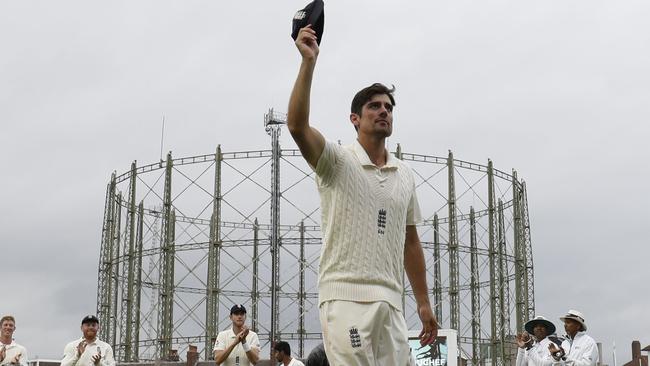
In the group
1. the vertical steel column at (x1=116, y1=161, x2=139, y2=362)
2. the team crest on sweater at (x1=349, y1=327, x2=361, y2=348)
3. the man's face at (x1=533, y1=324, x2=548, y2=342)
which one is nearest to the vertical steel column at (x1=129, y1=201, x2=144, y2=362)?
the vertical steel column at (x1=116, y1=161, x2=139, y2=362)

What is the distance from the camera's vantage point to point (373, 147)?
12.9 ft

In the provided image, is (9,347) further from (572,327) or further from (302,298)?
(302,298)

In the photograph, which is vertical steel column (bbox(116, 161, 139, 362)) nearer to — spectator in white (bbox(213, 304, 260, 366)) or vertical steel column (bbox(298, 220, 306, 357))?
vertical steel column (bbox(298, 220, 306, 357))

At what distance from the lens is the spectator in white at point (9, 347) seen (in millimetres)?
10953

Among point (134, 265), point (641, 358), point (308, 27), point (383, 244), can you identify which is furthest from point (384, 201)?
point (134, 265)

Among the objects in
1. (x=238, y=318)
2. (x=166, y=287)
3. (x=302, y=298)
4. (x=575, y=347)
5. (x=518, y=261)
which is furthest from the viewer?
(x=518, y=261)

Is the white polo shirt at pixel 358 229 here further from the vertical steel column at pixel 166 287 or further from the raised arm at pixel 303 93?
the vertical steel column at pixel 166 287

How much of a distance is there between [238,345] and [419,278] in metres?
7.31

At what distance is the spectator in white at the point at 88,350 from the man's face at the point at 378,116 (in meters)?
7.14

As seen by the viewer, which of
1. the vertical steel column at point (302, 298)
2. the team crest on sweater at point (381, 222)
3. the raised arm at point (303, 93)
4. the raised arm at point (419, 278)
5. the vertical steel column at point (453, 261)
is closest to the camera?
the raised arm at point (303, 93)

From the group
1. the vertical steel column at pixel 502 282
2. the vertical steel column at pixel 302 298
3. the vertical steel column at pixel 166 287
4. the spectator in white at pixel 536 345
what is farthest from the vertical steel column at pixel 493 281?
the spectator in white at pixel 536 345

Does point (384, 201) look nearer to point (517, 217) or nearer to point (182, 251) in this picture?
point (182, 251)

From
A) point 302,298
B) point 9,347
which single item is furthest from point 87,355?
point 302,298

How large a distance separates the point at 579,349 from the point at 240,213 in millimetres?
23223
